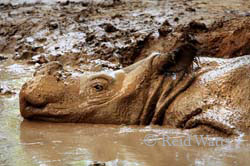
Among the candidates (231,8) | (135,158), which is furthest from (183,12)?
(135,158)

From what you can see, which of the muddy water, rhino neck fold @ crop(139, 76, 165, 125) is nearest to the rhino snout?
the muddy water

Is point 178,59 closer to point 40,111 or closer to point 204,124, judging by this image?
point 204,124

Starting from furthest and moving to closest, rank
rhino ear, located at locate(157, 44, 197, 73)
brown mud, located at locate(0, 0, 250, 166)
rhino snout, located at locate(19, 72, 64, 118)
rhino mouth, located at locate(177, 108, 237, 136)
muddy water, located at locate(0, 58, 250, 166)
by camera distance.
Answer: rhino snout, located at locate(19, 72, 64, 118) < rhino ear, located at locate(157, 44, 197, 73) < rhino mouth, located at locate(177, 108, 237, 136) < brown mud, located at locate(0, 0, 250, 166) < muddy water, located at locate(0, 58, 250, 166)

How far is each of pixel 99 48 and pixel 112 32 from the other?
63 centimetres

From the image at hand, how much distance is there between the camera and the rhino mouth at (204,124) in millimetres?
3713

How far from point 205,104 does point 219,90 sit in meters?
0.22

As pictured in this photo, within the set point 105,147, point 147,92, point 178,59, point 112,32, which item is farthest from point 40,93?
point 112,32

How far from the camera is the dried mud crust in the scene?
7.36 meters

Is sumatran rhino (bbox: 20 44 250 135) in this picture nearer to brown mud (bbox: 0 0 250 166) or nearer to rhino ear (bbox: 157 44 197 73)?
rhino ear (bbox: 157 44 197 73)

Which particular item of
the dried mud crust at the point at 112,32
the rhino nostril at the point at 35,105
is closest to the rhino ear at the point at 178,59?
the rhino nostril at the point at 35,105

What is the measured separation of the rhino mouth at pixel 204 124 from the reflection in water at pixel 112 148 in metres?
0.13

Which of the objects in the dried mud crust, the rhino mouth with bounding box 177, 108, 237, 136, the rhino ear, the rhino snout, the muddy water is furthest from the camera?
the dried mud crust

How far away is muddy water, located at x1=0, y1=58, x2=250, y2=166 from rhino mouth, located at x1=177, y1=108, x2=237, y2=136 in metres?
0.11

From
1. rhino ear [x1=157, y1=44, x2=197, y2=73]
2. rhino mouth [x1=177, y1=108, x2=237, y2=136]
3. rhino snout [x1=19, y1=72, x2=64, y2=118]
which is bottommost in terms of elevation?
rhino mouth [x1=177, y1=108, x2=237, y2=136]
